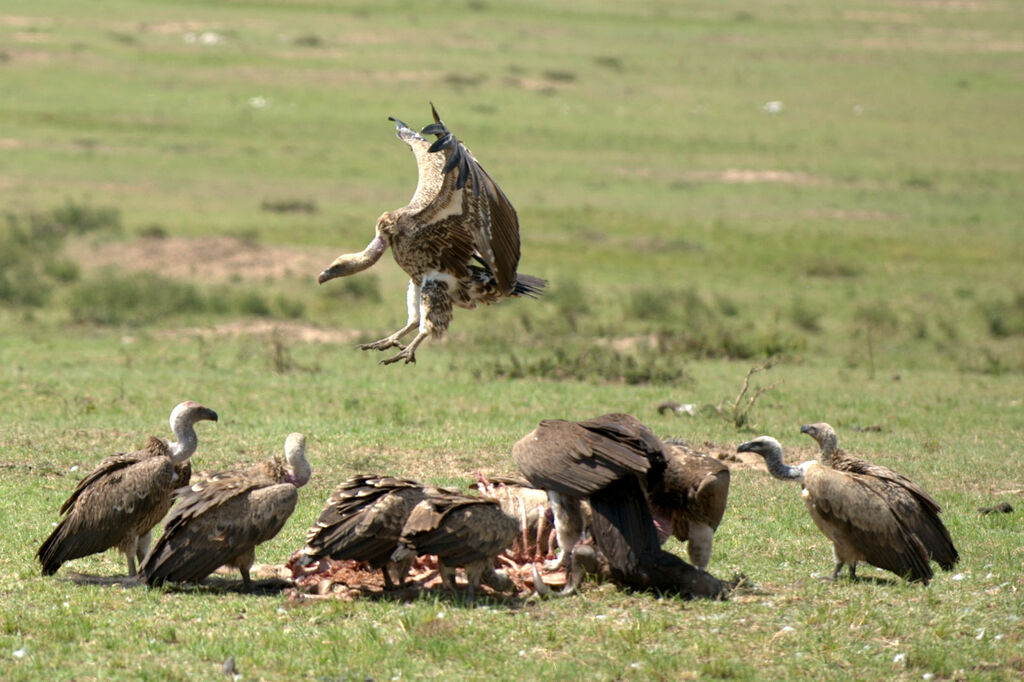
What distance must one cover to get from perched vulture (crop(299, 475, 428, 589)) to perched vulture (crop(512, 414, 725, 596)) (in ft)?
2.69

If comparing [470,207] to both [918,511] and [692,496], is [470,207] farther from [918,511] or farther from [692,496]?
[918,511]

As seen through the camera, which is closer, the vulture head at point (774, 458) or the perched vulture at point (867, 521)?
the perched vulture at point (867, 521)

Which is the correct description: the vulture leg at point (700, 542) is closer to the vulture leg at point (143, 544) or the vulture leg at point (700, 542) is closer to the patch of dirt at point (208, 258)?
the vulture leg at point (143, 544)

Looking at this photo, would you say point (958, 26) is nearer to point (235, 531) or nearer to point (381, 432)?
point (381, 432)

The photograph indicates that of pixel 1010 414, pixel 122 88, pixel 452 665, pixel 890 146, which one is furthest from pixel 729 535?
pixel 122 88

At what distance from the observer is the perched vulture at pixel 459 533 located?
25.1ft

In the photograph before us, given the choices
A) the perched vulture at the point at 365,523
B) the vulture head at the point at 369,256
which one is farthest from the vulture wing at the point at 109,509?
the vulture head at the point at 369,256

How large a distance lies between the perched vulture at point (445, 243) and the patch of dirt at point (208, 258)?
48.8 feet

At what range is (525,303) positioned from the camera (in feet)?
80.7

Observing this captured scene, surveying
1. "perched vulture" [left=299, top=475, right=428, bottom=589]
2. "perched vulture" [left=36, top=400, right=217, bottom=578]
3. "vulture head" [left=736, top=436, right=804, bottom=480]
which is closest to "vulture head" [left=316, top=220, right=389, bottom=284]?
"perched vulture" [left=36, top=400, right=217, bottom=578]

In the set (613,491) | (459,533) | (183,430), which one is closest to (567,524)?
(613,491)

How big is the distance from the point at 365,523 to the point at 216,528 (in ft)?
2.86

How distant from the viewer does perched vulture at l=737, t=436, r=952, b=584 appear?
324 inches

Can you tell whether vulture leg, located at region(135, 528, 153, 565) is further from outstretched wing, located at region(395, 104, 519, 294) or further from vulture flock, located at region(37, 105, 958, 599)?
outstretched wing, located at region(395, 104, 519, 294)
